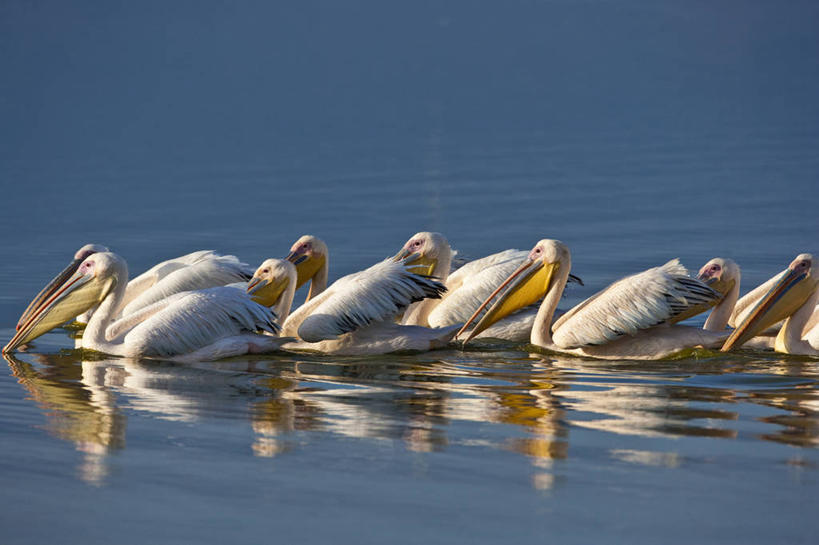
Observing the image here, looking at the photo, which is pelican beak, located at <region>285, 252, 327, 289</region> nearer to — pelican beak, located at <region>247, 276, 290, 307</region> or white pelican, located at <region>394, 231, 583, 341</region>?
white pelican, located at <region>394, 231, 583, 341</region>

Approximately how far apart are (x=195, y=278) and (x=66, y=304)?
2.74 feet

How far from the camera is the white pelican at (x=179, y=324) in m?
7.26

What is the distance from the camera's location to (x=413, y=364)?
7.14 meters

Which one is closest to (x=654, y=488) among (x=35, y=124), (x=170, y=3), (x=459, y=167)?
(x=459, y=167)

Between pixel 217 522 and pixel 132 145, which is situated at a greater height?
pixel 132 145

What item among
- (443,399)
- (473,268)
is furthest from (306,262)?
(443,399)

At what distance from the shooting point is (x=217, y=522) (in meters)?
4.50

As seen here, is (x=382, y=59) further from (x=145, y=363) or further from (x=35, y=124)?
(x=145, y=363)

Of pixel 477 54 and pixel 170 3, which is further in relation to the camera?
pixel 170 3

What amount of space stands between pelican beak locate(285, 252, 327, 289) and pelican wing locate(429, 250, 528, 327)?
88 cm

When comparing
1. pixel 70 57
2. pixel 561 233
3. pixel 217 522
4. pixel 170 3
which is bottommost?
pixel 217 522

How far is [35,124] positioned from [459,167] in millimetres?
12300

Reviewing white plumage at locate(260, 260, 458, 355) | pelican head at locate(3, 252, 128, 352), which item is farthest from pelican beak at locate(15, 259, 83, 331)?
white plumage at locate(260, 260, 458, 355)

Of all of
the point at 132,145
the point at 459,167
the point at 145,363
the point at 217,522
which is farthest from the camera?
the point at 132,145
